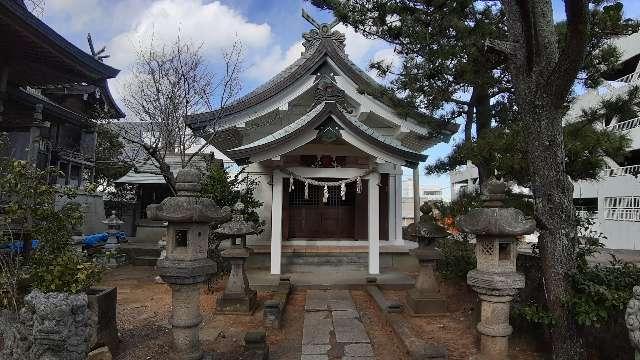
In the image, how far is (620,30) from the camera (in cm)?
664

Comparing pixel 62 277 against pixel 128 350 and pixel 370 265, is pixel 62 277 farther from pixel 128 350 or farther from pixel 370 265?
pixel 370 265

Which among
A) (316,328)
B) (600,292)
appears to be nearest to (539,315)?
Result: (600,292)

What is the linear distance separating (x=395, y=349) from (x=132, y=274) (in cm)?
923

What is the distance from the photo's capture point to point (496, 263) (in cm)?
533

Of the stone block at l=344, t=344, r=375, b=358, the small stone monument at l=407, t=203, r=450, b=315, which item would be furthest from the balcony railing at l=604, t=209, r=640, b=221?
the stone block at l=344, t=344, r=375, b=358

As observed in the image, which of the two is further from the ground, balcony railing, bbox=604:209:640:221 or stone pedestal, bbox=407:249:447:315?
balcony railing, bbox=604:209:640:221

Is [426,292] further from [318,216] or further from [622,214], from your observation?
[622,214]

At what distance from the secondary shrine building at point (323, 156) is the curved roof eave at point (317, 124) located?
333 mm

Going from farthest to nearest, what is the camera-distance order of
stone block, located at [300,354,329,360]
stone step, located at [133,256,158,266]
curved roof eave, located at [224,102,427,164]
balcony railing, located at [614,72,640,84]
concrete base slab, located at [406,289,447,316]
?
1. balcony railing, located at [614,72,640,84]
2. stone step, located at [133,256,158,266]
3. curved roof eave, located at [224,102,427,164]
4. concrete base slab, located at [406,289,447,316]
5. stone block, located at [300,354,329,360]

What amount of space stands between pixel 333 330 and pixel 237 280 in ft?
7.85

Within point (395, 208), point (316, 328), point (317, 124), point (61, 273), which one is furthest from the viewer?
point (395, 208)

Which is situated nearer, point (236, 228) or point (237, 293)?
point (237, 293)

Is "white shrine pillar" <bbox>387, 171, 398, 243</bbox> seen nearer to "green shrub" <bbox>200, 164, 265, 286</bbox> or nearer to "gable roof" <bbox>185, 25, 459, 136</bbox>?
"gable roof" <bbox>185, 25, 459, 136</bbox>

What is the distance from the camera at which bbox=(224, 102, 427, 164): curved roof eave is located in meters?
9.84
